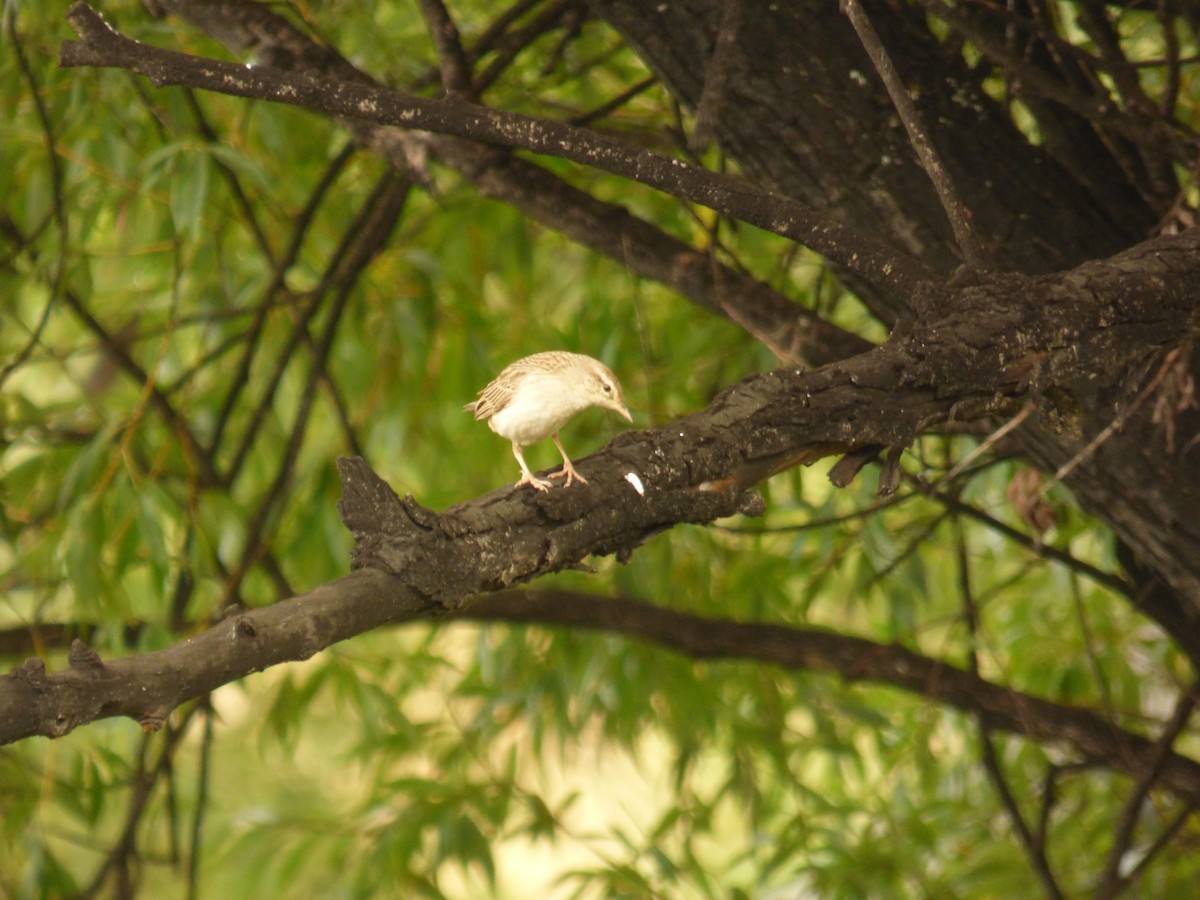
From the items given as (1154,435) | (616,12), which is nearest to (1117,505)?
(1154,435)

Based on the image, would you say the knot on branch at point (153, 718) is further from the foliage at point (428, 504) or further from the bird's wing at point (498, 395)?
the foliage at point (428, 504)

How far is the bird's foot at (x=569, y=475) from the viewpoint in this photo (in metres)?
1.37

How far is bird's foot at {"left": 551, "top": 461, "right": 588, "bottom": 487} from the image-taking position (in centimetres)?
137

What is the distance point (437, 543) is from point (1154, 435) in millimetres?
1448

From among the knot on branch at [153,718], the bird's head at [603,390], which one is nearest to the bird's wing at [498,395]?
the bird's head at [603,390]

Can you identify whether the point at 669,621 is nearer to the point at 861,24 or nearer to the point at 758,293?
the point at 758,293

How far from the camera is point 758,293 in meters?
2.38

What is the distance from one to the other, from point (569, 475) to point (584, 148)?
500 millimetres

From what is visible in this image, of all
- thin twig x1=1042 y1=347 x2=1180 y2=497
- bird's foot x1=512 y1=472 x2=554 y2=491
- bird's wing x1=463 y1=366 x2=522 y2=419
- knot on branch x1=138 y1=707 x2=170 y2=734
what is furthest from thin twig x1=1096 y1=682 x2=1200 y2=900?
knot on branch x1=138 y1=707 x2=170 y2=734

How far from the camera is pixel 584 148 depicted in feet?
5.56

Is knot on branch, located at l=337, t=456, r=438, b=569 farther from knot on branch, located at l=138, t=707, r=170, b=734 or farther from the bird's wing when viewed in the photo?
the bird's wing

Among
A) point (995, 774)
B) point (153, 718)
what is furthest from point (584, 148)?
point (995, 774)

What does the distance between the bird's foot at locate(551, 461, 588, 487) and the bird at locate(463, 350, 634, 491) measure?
161 millimetres

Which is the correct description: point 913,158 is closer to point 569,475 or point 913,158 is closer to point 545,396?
point 545,396
